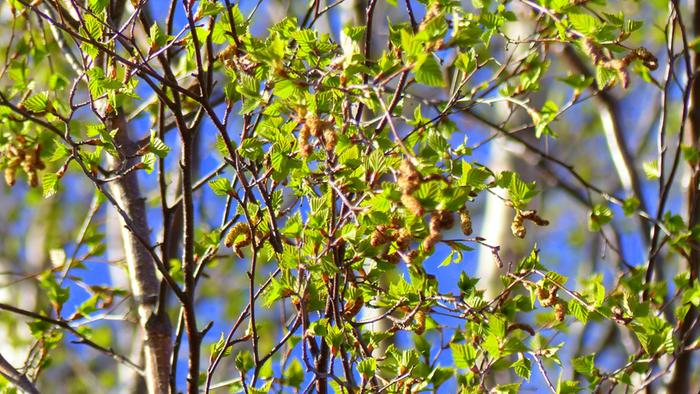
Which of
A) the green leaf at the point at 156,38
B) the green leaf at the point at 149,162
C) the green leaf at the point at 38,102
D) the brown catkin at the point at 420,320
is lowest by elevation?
the brown catkin at the point at 420,320

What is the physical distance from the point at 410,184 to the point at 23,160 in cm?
151

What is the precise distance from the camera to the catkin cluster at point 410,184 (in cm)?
138

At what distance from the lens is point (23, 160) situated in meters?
2.43

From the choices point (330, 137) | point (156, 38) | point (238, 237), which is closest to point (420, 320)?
point (238, 237)

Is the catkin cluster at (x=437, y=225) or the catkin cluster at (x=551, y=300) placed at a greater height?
the catkin cluster at (x=551, y=300)

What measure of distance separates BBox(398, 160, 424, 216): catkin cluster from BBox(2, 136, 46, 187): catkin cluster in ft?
4.59

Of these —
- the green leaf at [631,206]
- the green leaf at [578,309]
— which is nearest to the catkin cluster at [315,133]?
the green leaf at [578,309]

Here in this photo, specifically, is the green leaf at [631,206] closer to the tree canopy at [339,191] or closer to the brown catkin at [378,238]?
the tree canopy at [339,191]

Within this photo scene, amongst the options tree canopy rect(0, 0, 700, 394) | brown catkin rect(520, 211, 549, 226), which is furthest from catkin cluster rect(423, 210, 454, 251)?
brown catkin rect(520, 211, 549, 226)

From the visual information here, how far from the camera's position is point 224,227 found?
2332 millimetres

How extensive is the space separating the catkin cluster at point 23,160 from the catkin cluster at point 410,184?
1.40 meters

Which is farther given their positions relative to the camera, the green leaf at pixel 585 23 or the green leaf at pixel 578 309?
the green leaf at pixel 578 309

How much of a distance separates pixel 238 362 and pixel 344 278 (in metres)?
0.41

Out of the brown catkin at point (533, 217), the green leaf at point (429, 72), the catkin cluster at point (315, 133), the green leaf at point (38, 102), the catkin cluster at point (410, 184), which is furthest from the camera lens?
the green leaf at point (38, 102)
